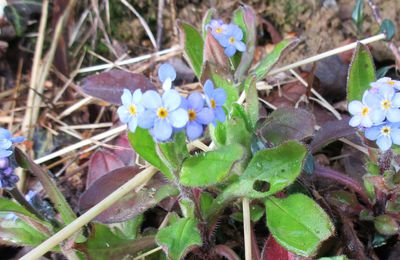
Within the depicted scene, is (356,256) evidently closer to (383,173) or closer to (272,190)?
(383,173)

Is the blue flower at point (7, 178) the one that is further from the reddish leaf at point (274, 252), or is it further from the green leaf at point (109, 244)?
the reddish leaf at point (274, 252)

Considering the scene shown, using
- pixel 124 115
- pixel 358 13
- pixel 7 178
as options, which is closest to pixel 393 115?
pixel 124 115

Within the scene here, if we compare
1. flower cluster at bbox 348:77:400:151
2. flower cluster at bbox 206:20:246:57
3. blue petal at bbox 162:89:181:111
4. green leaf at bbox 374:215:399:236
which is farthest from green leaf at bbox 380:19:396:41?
blue petal at bbox 162:89:181:111

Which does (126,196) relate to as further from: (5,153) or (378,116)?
(378,116)

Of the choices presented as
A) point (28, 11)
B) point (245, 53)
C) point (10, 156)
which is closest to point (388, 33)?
point (245, 53)

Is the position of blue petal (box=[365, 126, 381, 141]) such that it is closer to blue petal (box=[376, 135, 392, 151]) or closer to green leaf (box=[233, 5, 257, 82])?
blue petal (box=[376, 135, 392, 151])

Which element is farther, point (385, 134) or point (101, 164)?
point (101, 164)

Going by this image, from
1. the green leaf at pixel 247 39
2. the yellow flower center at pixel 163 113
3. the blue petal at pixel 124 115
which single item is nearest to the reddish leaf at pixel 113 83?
the green leaf at pixel 247 39
